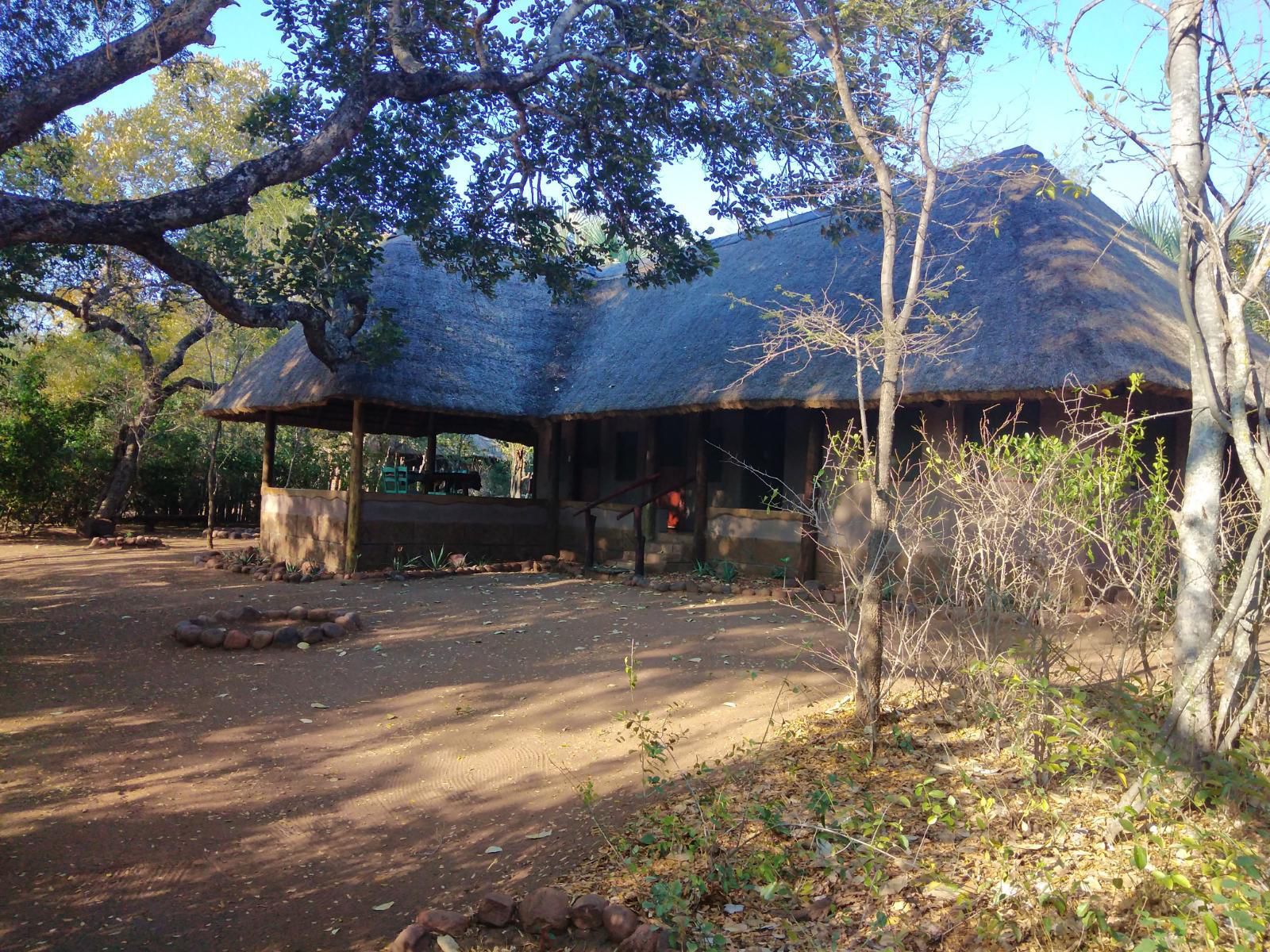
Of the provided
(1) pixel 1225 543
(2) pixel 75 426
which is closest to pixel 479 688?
(1) pixel 1225 543

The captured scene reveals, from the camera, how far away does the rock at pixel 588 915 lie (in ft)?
10.6

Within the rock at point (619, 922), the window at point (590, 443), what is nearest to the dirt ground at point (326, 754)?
the rock at point (619, 922)

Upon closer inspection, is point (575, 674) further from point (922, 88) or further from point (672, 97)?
point (672, 97)

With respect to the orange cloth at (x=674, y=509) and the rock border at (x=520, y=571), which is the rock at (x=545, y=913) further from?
the orange cloth at (x=674, y=509)

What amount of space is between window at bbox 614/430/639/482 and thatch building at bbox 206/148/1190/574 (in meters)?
0.04

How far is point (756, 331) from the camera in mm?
12367

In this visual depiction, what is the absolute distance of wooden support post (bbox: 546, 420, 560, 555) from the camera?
15.0m

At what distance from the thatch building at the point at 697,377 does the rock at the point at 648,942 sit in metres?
6.05

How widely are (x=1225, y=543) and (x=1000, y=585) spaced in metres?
0.96

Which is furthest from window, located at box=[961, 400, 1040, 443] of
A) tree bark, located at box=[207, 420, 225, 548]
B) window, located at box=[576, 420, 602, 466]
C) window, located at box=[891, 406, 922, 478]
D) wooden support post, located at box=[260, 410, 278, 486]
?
tree bark, located at box=[207, 420, 225, 548]

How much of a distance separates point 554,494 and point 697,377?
13.0ft

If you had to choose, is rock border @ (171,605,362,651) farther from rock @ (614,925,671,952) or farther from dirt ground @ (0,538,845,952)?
rock @ (614,925,671,952)

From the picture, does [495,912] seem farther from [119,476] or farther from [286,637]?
[119,476]

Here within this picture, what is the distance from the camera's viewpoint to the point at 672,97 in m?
9.12
